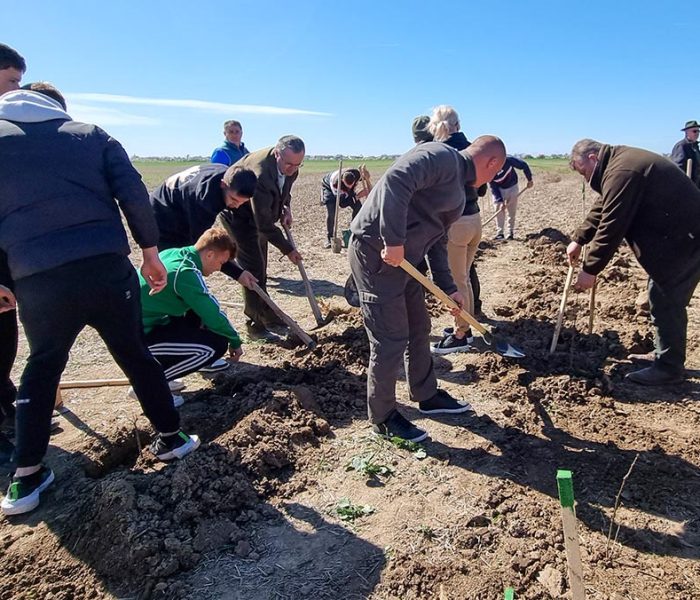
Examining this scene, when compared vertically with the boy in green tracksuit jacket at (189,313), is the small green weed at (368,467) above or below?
below

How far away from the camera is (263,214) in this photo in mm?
5258

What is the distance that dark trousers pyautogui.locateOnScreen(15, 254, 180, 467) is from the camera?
8.61 feet

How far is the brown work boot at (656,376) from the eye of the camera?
168 inches

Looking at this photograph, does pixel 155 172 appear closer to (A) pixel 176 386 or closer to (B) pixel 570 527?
(A) pixel 176 386

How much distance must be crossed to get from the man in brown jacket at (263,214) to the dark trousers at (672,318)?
11.4 feet

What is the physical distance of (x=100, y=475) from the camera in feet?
11.4

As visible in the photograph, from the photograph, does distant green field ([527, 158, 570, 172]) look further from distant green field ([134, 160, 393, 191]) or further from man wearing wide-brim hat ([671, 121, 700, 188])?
man wearing wide-brim hat ([671, 121, 700, 188])

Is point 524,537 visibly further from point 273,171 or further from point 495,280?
point 495,280

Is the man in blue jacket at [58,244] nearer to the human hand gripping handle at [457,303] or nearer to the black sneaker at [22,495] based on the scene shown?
the black sneaker at [22,495]

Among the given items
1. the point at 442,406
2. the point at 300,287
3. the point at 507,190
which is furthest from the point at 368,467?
the point at 507,190

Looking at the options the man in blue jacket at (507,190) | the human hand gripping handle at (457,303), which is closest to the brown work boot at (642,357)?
the human hand gripping handle at (457,303)

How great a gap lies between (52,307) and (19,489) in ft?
3.76

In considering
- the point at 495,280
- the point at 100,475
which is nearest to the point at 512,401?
the point at 100,475

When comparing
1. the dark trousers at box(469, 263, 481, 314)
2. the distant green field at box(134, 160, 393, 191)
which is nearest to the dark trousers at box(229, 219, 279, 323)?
the dark trousers at box(469, 263, 481, 314)
